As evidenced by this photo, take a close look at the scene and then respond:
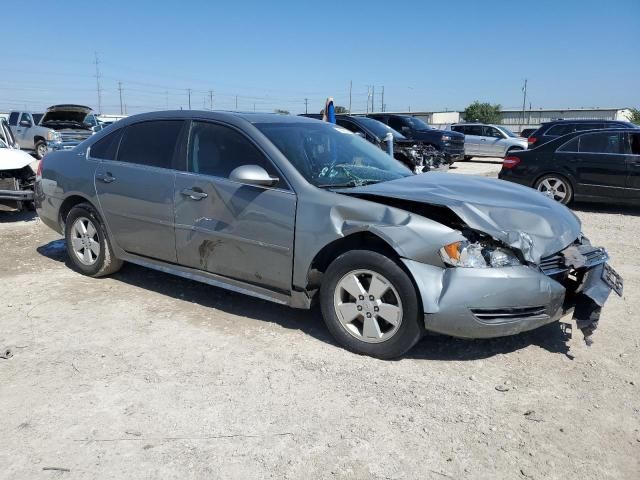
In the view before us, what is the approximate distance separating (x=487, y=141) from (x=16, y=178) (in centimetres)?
1776

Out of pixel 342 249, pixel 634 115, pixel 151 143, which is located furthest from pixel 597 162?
pixel 634 115

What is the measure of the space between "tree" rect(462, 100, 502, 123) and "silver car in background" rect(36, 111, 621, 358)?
2897 inches

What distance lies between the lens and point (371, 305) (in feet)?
11.9

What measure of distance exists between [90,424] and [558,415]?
8.44ft

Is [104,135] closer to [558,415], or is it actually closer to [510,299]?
[510,299]

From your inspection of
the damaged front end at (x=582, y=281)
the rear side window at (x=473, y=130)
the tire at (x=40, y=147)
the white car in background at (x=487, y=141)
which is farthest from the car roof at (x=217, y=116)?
the rear side window at (x=473, y=130)

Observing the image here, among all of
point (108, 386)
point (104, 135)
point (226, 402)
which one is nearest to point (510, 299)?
point (226, 402)

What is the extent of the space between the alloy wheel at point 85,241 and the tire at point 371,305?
2.67 meters

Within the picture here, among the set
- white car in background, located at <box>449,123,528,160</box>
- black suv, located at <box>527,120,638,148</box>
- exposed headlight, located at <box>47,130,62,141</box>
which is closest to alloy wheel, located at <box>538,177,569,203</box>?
black suv, located at <box>527,120,638,148</box>

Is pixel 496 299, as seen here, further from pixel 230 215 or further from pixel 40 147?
pixel 40 147

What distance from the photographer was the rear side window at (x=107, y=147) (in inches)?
203

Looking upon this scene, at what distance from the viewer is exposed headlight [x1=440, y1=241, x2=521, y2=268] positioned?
3.43m

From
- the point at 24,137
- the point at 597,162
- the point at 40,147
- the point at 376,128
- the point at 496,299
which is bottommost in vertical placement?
the point at 496,299

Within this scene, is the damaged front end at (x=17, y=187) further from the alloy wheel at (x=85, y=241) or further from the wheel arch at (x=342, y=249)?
the wheel arch at (x=342, y=249)
